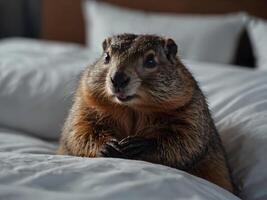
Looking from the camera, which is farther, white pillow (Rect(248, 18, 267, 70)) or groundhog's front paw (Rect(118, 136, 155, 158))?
white pillow (Rect(248, 18, 267, 70))

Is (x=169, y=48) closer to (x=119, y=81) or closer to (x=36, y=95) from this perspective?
(x=119, y=81)

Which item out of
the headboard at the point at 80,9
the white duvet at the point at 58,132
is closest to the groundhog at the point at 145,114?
Answer: the white duvet at the point at 58,132

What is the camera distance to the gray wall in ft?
10.9

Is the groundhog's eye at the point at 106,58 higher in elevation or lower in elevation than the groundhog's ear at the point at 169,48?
lower

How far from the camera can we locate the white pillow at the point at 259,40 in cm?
225

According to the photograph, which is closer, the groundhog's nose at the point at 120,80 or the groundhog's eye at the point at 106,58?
the groundhog's nose at the point at 120,80

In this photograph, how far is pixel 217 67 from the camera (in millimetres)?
1948

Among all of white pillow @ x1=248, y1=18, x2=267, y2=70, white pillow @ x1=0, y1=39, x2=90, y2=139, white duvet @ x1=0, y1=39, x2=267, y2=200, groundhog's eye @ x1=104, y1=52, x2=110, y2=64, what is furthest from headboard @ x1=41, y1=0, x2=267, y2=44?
groundhog's eye @ x1=104, y1=52, x2=110, y2=64

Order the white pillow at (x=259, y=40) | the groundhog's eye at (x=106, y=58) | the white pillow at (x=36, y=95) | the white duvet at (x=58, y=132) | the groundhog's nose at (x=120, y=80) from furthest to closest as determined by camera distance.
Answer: the white pillow at (x=259, y=40), the white pillow at (x=36, y=95), the groundhog's eye at (x=106, y=58), the groundhog's nose at (x=120, y=80), the white duvet at (x=58, y=132)

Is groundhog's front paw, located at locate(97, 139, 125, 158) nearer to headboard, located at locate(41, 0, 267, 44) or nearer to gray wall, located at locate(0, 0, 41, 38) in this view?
headboard, located at locate(41, 0, 267, 44)

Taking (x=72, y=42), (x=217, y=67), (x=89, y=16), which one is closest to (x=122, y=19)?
(x=89, y=16)

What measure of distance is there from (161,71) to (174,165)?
24 cm

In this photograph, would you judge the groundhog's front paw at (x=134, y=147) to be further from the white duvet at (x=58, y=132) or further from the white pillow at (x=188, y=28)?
the white pillow at (x=188, y=28)

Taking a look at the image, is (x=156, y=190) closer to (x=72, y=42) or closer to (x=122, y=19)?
(x=122, y=19)
